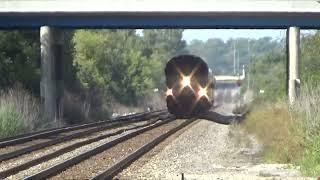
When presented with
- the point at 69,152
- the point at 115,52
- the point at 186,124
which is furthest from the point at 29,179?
the point at 115,52

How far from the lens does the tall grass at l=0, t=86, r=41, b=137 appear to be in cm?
2964

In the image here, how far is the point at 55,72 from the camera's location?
43156 millimetres

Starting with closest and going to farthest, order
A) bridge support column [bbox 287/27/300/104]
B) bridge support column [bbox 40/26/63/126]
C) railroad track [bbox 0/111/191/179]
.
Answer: railroad track [bbox 0/111/191/179], bridge support column [bbox 40/26/63/126], bridge support column [bbox 287/27/300/104]

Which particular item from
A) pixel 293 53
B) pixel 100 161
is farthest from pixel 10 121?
pixel 293 53

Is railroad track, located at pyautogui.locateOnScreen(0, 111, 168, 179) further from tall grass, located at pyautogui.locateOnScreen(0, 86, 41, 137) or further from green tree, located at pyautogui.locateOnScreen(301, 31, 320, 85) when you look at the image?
green tree, located at pyautogui.locateOnScreen(301, 31, 320, 85)

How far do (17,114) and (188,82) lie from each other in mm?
11428

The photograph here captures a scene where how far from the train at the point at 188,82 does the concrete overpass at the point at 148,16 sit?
2820 millimetres

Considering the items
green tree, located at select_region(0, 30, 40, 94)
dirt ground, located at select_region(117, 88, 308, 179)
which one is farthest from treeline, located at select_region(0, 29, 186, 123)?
dirt ground, located at select_region(117, 88, 308, 179)

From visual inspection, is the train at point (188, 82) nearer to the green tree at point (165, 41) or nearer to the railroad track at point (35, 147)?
the railroad track at point (35, 147)

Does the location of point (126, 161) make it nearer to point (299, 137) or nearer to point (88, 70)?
point (299, 137)

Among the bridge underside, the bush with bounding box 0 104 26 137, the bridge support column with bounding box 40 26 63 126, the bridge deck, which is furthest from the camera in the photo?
the bridge underside

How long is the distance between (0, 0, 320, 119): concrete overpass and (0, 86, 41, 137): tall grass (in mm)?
3478

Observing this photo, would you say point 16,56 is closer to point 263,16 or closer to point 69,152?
point 263,16

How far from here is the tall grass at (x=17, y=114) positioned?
97.2ft
